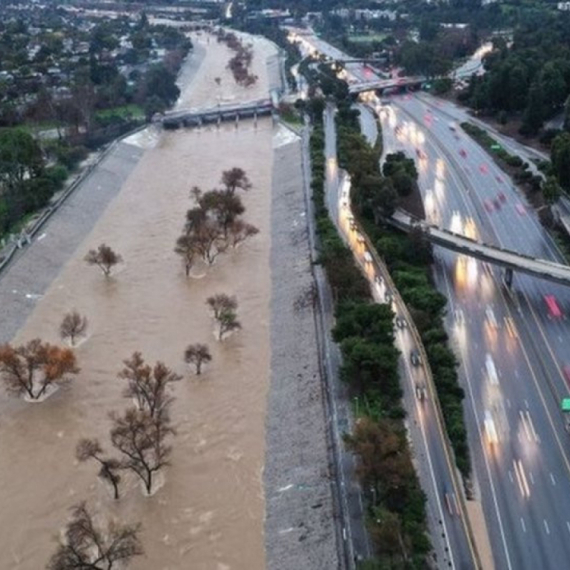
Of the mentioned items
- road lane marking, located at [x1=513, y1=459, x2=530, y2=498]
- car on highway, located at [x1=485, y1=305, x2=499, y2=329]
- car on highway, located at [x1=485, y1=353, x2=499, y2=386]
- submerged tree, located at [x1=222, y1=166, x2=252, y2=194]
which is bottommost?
submerged tree, located at [x1=222, y1=166, x2=252, y2=194]

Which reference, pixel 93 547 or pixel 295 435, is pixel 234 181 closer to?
pixel 295 435

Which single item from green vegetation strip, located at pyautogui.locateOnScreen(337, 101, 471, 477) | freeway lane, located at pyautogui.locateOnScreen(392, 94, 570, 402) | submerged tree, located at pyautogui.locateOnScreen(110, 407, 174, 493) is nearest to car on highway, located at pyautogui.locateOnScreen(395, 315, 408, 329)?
green vegetation strip, located at pyautogui.locateOnScreen(337, 101, 471, 477)

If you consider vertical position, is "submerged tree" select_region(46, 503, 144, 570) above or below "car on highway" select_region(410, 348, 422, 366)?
below

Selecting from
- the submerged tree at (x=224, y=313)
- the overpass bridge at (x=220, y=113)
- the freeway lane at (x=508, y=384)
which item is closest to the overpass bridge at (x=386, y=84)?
the overpass bridge at (x=220, y=113)

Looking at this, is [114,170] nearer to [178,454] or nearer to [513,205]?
[513,205]

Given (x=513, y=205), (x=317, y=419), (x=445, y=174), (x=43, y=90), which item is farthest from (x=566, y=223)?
(x=43, y=90)

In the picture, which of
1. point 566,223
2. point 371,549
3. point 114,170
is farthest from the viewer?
point 114,170

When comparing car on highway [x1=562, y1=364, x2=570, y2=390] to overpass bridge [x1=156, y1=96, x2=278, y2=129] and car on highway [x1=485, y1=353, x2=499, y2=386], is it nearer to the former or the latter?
car on highway [x1=485, y1=353, x2=499, y2=386]
